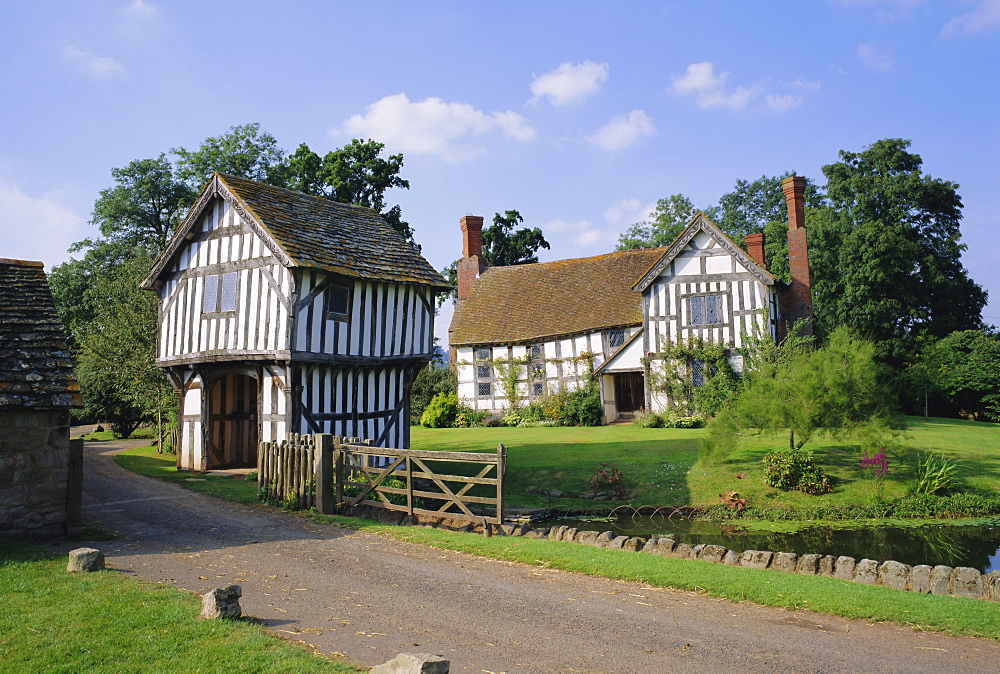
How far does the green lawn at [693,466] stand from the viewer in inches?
624

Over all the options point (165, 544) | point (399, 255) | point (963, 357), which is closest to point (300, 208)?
point (399, 255)

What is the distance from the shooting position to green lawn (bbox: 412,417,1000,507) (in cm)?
1584

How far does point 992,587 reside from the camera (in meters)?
7.82

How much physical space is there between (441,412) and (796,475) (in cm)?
1979

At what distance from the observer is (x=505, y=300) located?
3566 centimetres

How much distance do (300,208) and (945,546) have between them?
17.0 meters

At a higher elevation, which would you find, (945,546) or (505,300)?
(505,300)

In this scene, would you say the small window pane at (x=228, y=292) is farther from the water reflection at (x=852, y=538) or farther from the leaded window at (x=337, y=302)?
the water reflection at (x=852, y=538)

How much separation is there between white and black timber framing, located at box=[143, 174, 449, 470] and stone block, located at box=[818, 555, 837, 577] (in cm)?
1187

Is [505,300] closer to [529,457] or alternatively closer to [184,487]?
[529,457]

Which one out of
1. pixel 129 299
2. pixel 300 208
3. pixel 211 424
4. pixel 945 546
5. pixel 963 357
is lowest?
pixel 945 546

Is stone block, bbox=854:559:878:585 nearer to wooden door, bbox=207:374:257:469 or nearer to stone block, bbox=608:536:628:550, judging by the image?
stone block, bbox=608:536:628:550

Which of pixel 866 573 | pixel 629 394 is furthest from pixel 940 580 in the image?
pixel 629 394

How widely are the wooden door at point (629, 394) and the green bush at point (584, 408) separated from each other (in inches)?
48.3
